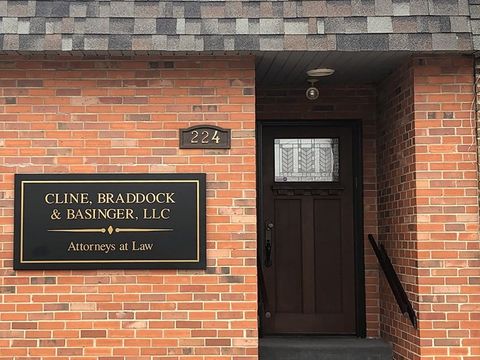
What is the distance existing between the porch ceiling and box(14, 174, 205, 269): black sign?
123 centimetres

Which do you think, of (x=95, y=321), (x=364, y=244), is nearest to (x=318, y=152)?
(x=364, y=244)

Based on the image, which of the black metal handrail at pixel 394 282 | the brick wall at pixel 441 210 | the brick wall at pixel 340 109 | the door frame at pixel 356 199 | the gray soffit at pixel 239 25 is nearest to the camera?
the gray soffit at pixel 239 25

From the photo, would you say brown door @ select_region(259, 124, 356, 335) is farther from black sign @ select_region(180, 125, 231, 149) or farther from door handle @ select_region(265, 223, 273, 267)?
black sign @ select_region(180, 125, 231, 149)

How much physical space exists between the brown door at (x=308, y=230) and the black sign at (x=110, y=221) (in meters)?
1.42

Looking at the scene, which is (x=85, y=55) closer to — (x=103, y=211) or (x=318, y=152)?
(x=103, y=211)

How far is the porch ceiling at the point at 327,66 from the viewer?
5.59 meters

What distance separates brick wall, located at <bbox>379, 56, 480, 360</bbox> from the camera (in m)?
5.53

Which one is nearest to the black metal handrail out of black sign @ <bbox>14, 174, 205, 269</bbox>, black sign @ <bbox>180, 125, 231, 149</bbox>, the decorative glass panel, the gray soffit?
the decorative glass panel

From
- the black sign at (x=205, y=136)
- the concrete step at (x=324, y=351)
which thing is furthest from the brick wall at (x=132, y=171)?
the concrete step at (x=324, y=351)

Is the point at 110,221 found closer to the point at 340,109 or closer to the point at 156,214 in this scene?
the point at 156,214

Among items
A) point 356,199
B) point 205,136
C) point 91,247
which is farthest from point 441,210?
point 91,247

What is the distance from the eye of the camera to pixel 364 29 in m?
5.39

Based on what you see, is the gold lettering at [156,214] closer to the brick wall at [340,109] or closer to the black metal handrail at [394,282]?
the brick wall at [340,109]

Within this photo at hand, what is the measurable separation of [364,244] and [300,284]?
29.4 inches
